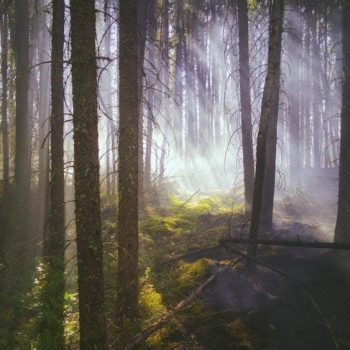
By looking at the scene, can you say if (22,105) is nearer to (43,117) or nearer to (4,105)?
(43,117)

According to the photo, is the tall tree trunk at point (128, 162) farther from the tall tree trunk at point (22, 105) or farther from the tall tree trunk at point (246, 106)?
the tall tree trunk at point (22, 105)

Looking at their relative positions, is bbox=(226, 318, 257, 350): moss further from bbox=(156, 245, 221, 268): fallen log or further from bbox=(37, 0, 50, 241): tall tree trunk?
bbox=(37, 0, 50, 241): tall tree trunk

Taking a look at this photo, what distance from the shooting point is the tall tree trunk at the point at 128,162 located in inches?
237

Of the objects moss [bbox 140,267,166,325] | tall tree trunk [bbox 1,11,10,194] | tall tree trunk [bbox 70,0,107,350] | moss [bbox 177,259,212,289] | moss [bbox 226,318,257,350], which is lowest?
moss [bbox 226,318,257,350]

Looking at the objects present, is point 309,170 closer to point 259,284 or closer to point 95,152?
point 259,284

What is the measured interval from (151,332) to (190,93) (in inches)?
933

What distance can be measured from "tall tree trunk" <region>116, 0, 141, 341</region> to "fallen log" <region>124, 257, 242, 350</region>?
0.44 meters

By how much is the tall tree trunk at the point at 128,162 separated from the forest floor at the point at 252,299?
497mm

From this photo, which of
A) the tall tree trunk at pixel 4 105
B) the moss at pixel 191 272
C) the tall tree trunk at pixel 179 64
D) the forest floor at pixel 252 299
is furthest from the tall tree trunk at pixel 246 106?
the tall tree trunk at pixel 4 105

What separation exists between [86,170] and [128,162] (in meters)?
1.67

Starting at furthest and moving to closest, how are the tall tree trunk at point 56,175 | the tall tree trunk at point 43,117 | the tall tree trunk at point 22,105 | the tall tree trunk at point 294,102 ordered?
the tall tree trunk at point 294,102, the tall tree trunk at point 43,117, the tall tree trunk at point 22,105, the tall tree trunk at point 56,175

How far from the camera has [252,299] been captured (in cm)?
663

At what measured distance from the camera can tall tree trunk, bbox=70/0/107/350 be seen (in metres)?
4.41

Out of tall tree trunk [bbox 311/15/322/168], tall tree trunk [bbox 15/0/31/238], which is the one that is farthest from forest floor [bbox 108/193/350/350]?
tall tree trunk [bbox 311/15/322/168]
